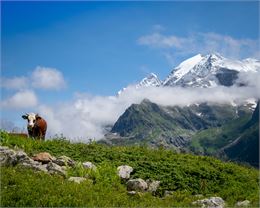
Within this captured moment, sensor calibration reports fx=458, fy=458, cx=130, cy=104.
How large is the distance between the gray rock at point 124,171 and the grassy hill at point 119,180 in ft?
0.99

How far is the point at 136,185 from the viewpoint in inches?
868

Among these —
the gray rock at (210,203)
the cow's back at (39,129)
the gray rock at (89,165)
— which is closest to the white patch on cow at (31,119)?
the cow's back at (39,129)

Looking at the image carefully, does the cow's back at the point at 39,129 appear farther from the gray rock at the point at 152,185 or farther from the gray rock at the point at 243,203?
the gray rock at the point at 243,203

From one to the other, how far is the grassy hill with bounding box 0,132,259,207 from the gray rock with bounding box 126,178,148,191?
1.11ft

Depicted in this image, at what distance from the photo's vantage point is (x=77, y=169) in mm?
22812

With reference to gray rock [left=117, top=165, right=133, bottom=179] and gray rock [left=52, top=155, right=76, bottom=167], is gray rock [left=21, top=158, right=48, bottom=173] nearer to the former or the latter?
gray rock [left=52, top=155, right=76, bottom=167]

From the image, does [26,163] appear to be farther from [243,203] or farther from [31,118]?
[31,118]

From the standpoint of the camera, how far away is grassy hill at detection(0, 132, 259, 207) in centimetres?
1705

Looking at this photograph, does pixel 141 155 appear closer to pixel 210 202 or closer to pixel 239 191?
pixel 239 191

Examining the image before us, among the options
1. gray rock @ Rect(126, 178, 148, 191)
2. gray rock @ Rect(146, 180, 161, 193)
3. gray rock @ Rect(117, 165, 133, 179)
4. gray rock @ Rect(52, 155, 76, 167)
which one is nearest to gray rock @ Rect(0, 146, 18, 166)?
gray rock @ Rect(52, 155, 76, 167)

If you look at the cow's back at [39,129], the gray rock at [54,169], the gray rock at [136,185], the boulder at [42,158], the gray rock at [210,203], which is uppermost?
the cow's back at [39,129]

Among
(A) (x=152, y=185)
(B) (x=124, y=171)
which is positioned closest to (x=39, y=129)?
(B) (x=124, y=171)

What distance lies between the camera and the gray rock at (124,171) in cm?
2339

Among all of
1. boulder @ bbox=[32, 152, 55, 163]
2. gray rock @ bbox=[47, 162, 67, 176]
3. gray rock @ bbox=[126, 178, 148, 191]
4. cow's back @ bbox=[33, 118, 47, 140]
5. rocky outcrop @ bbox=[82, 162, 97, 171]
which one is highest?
cow's back @ bbox=[33, 118, 47, 140]
